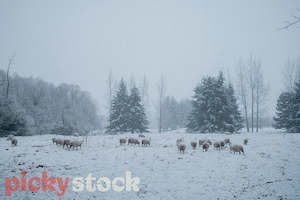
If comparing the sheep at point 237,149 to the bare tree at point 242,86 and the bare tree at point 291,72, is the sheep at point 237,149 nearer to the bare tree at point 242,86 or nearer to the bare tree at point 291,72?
the bare tree at point 242,86

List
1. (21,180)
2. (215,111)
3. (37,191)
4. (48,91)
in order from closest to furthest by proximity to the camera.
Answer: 1. (37,191)
2. (21,180)
3. (215,111)
4. (48,91)

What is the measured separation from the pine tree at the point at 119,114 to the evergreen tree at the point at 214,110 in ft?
42.5

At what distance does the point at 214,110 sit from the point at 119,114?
59.8ft

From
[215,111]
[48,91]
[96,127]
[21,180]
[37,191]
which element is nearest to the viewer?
[37,191]

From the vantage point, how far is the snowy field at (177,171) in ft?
32.8

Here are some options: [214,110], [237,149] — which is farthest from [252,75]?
→ [237,149]

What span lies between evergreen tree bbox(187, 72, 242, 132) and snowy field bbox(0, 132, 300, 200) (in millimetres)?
17390

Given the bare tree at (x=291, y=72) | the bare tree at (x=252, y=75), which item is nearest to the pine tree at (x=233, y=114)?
the bare tree at (x=252, y=75)

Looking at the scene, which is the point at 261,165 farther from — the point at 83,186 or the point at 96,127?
the point at 96,127

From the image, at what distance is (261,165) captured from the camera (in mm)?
13844

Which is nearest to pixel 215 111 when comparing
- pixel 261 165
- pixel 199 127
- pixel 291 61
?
pixel 199 127

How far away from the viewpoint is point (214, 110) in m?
34.8

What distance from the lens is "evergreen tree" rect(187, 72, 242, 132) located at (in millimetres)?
34438

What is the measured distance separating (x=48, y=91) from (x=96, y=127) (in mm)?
18483
